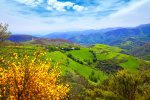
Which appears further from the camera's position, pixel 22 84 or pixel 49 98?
pixel 49 98

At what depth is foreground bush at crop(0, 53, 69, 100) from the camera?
24828mm

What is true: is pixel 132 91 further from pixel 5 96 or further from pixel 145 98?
pixel 5 96

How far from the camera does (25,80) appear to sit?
81.1 feet

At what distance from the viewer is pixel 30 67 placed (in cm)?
2472

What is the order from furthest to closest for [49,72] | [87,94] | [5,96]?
1. [87,94]
2. [49,72]
3. [5,96]

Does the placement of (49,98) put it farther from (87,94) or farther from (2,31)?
(87,94)

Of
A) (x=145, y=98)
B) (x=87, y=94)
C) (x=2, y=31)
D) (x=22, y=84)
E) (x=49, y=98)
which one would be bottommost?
(x=87, y=94)

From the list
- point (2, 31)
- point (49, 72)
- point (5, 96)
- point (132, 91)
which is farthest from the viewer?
point (132, 91)

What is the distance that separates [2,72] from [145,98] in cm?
5719

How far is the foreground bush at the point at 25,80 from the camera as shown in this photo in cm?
2483

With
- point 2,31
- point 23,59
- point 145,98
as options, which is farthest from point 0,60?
point 145,98

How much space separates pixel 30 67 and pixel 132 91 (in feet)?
→ 201

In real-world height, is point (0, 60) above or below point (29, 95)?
above

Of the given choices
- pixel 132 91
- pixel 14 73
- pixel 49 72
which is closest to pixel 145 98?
pixel 132 91
